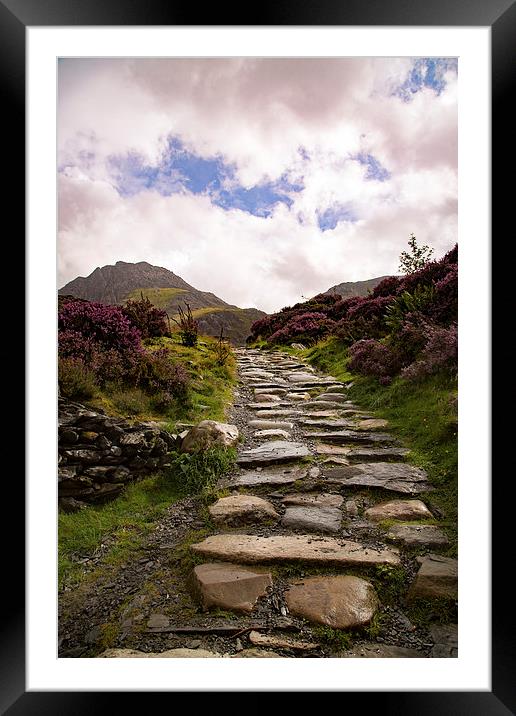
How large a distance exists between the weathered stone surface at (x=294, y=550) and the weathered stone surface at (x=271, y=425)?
5.14 feet

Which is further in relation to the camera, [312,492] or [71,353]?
[71,353]

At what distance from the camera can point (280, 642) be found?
77.1 inches

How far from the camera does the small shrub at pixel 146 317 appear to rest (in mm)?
3465

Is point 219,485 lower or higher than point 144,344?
lower

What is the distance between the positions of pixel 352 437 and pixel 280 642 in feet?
6.02

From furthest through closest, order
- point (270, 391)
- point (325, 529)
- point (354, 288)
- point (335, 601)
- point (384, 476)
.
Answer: point (270, 391) → point (354, 288) → point (384, 476) → point (325, 529) → point (335, 601)

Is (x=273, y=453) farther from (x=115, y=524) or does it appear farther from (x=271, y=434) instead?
(x=115, y=524)

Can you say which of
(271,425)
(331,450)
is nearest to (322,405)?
(271,425)

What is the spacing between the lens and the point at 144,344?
3.57 m
